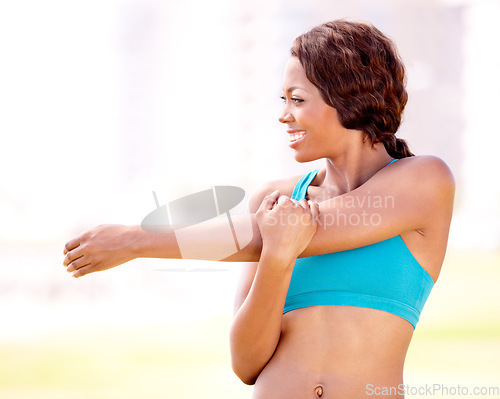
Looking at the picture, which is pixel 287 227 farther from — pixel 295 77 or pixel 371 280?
pixel 295 77

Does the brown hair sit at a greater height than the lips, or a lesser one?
greater

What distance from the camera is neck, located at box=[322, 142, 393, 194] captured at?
50.0 inches

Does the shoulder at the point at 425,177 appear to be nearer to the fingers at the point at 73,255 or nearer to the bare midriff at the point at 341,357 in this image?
the bare midriff at the point at 341,357

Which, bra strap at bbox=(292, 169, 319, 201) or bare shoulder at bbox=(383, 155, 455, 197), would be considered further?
bra strap at bbox=(292, 169, 319, 201)

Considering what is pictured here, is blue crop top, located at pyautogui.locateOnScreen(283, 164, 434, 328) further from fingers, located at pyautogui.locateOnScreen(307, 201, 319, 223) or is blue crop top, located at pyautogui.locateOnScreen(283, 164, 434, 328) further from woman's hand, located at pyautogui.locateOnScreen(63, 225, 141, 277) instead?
woman's hand, located at pyautogui.locateOnScreen(63, 225, 141, 277)

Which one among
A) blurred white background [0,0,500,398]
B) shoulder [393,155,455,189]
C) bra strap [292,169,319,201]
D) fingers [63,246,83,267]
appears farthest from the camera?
blurred white background [0,0,500,398]

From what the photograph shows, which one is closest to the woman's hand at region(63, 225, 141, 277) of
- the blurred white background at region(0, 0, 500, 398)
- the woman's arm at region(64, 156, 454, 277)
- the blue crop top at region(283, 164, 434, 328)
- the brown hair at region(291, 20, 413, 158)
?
the woman's arm at region(64, 156, 454, 277)

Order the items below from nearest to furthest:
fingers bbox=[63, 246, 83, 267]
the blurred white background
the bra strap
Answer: fingers bbox=[63, 246, 83, 267] → the bra strap → the blurred white background

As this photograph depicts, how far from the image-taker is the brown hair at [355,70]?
3.93ft

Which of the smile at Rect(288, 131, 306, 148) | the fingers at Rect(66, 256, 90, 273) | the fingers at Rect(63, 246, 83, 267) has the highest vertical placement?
the smile at Rect(288, 131, 306, 148)

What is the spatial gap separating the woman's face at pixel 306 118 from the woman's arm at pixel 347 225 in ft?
0.38

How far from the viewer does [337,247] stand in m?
1.13

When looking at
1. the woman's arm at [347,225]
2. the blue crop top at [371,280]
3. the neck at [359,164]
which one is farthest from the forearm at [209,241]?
the neck at [359,164]

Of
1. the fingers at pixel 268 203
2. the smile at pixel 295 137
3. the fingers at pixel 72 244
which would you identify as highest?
the smile at pixel 295 137
